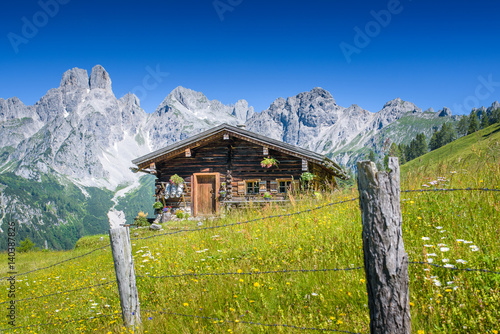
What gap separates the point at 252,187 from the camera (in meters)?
18.2

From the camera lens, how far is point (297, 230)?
596 centimetres

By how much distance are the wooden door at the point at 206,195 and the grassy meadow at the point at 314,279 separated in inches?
433

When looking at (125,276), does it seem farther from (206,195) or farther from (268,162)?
(206,195)

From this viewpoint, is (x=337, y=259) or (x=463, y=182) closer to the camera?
(x=337, y=259)

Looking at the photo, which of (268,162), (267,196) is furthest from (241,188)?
(268,162)

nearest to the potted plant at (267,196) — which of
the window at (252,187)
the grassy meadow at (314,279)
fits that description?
the window at (252,187)

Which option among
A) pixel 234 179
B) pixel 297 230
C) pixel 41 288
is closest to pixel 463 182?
pixel 297 230

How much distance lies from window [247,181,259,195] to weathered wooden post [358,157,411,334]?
1567 centimetres

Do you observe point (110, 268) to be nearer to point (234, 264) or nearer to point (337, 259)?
point (234, 264)

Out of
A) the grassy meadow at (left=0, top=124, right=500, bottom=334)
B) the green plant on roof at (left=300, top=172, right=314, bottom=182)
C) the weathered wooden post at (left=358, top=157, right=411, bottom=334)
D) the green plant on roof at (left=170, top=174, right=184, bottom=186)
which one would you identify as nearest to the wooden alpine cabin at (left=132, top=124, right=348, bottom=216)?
the green plant on roof at (left=170, top=174, right=184, bottom=186)

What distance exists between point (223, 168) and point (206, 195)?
1.88m

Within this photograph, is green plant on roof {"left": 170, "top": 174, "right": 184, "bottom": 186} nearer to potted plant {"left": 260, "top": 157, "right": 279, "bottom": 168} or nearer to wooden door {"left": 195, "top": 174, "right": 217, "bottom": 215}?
wooden door {"left": 195, "top": 174, "right": 217, "bottom": 215}

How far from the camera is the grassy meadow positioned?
306 cm

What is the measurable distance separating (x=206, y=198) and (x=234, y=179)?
202 cm
